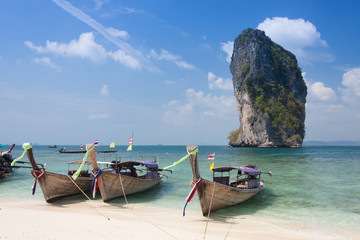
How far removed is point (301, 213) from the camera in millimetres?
11281

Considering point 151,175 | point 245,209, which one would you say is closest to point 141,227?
point 245,209

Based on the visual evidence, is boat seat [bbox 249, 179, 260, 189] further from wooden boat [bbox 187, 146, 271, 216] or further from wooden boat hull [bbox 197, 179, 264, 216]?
wooden boat hull [bbox 197, 179, 264, 216]

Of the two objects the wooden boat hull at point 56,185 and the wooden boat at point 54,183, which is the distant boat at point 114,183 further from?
the wooden boat hull at point 56,185

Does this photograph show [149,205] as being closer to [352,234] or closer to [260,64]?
[352,234]

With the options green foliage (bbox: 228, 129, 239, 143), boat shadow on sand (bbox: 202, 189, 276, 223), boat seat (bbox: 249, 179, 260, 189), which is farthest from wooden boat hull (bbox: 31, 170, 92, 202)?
green foliage (bbox: 228, 129, 239, 143)

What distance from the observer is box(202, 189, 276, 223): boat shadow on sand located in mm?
10289

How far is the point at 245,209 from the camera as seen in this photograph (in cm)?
1166

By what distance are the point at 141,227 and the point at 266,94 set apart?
88.4 metres

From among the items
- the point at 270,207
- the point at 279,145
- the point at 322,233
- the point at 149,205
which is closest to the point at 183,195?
the point at 149,205

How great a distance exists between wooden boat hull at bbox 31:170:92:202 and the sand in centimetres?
103

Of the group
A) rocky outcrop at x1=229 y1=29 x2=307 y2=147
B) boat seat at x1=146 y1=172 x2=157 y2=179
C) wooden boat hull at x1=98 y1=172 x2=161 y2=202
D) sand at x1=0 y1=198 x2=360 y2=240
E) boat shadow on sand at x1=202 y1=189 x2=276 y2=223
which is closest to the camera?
sand at x1=0 y1=198 x2=360 y2=240

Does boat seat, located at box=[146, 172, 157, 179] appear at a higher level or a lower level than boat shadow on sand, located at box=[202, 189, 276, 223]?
higher

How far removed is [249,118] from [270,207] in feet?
264

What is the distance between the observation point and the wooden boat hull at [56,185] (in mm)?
11867
